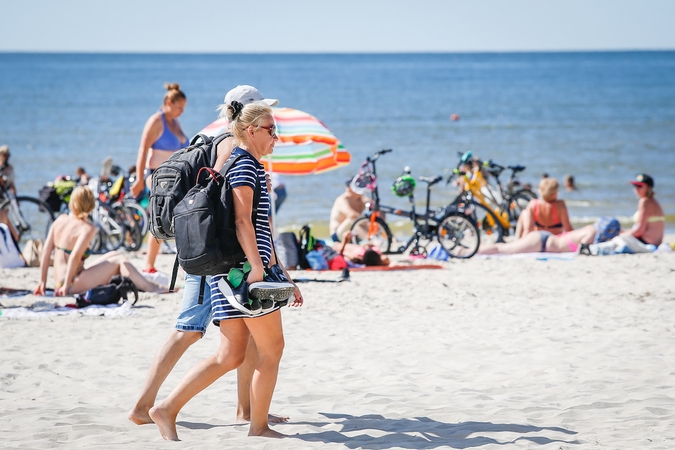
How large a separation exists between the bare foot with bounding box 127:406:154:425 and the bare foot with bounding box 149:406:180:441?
0.82 feet

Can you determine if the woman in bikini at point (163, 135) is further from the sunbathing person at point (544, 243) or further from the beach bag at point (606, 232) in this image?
the beach bag at point (606, 232)

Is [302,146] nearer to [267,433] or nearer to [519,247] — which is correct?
[519,247]

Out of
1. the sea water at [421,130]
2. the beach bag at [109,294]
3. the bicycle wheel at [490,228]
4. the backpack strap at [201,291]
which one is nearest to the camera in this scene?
the backpack strap at [201,291]

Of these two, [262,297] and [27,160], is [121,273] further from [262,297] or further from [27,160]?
[27,160]

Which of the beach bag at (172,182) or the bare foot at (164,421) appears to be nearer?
the beach bag at (172,182)

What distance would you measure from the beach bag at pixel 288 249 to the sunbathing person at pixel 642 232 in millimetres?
3507

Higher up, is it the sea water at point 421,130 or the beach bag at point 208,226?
the sea water at point 421,130

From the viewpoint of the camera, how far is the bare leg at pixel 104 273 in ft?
23.2

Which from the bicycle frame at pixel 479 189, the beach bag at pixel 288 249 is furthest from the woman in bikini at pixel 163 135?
the bicycle frame at pixel 479 189

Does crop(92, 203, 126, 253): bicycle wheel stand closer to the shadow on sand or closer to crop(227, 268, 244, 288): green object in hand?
the shadow on sand

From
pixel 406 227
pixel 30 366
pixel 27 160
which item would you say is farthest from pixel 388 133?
pixel 30 366

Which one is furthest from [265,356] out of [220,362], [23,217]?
[23,217]

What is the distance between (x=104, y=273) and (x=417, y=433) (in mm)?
4038

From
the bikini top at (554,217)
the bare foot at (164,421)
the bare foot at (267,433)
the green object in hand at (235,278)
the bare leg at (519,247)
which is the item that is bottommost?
→ the bare foot at (267,433)
